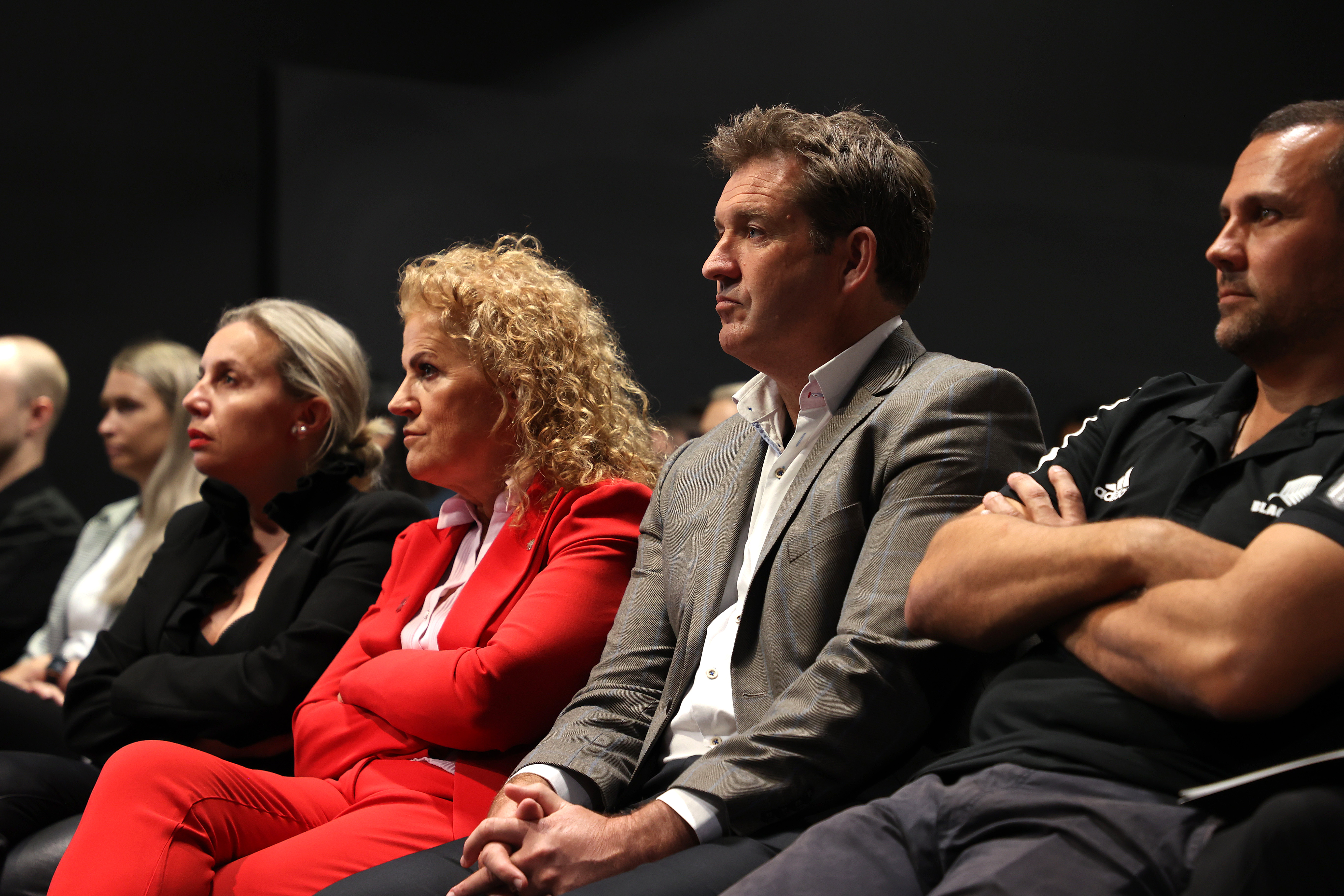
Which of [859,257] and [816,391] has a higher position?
[859,257]

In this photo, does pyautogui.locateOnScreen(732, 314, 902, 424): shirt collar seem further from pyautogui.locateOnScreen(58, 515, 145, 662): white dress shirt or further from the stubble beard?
pyautogui.locateOnScreen(58, 515, 145, 662): white dress shirt

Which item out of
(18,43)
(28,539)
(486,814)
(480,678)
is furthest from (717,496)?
(18,43)

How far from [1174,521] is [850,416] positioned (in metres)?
0.52

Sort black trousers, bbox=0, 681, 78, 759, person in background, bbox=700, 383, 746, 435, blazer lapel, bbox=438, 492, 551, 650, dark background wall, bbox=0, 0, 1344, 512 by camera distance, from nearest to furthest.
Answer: blazer lapel, bbox=438, 492, 551, 650 → black trousers, bbox=0, 681, 78, 759 → person in background, bbox=700, 383, 746, 435 → dark background wall, bbox=0, 0, 1344, 512

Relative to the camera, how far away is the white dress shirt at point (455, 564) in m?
2.14

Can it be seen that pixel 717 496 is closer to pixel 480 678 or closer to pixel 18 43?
pixel 480 678

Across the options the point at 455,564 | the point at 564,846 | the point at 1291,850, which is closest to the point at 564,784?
the point at 564,846

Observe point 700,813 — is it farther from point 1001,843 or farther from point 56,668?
point 56,668

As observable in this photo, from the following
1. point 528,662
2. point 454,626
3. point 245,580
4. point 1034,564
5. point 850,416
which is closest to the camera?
point 1034,564

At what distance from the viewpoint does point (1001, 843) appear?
1289mm

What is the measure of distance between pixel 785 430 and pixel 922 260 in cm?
38

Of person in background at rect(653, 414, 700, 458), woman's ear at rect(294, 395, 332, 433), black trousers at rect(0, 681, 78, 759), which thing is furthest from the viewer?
person in background at rect(653, 414, 700, 458)

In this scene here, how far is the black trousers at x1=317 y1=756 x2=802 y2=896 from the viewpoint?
1448 millimetres

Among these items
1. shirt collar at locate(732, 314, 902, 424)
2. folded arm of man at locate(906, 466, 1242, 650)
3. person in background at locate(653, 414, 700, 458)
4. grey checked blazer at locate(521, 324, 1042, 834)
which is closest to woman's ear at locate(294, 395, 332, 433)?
grey checked blazer at locate(521, 324, 1042, 834)
